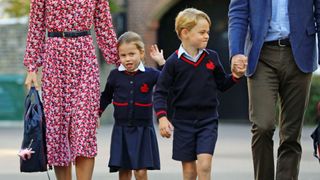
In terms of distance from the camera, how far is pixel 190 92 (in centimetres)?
668

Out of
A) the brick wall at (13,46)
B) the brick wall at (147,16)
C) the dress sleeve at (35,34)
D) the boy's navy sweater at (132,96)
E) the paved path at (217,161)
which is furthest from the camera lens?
the brick wall at (13,46)

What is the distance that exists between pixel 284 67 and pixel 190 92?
2.28ft

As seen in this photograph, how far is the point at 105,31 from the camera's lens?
702 cm

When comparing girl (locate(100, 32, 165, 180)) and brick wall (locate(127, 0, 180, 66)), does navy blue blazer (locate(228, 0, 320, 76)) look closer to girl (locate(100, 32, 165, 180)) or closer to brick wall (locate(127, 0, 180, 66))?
girl (locate(100, 32, 165, 180))

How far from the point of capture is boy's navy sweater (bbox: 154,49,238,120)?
6.67m

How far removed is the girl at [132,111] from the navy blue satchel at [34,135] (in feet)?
1.64

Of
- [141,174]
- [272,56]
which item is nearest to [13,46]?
[141,174]

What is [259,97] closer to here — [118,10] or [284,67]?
[284,67]

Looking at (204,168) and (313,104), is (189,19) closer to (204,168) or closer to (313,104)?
(204,168)

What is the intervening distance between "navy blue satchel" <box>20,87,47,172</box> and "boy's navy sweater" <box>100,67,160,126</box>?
1.57ft

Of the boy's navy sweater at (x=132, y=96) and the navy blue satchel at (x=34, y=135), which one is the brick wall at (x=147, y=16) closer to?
the boy's navy sweater at (x=132, y=96)

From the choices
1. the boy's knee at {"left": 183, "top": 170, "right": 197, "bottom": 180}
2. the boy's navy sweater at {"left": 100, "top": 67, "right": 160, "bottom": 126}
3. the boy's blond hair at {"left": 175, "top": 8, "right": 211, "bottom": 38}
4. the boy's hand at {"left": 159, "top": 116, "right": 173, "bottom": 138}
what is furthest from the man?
the boy's navy sweater at {"left": 100, "top": 67, "right": 160, "bottom": 126}

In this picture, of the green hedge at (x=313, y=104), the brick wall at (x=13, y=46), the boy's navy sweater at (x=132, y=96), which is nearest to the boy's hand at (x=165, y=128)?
the boy's navy sweater at (x=132, y=96)

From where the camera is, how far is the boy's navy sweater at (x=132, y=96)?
272 inches
